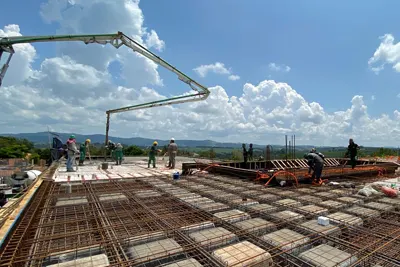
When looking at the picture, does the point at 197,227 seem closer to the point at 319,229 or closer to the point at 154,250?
the point at 154,250

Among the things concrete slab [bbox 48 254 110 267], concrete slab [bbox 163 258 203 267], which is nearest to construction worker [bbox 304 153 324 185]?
concrete slab [bbox 163 258 203 267]

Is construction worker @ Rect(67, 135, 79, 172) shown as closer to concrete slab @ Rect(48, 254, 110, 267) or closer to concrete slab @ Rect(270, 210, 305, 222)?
concrete slab @ Rect(48, 254, 110, 267)

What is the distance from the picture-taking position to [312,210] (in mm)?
4332

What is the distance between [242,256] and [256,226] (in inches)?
39.7

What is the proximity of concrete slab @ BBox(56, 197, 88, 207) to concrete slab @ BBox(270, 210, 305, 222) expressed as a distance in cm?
384

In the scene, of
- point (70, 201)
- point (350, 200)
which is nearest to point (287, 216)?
point (350, 200)

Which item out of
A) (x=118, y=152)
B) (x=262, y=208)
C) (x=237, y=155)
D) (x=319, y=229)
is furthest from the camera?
(x=237, y=155)

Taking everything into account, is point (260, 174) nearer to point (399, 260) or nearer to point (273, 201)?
point (273, 201)

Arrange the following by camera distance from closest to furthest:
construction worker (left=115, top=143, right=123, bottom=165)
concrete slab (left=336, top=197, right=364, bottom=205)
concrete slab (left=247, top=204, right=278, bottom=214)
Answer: concrete slab (left=247, top=204, right=278, bottom=214), concrete slab (left=336, top=197, right=364, bottom=205), construction worker (left=115, top=143, right=123, bottom=165)

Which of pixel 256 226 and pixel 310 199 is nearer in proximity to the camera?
pixel 256 226

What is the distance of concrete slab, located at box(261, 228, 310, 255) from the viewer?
9.15 ft

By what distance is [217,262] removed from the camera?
247 cm

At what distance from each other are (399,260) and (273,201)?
2.60 m

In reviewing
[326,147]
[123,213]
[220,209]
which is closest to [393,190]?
[220,209]
